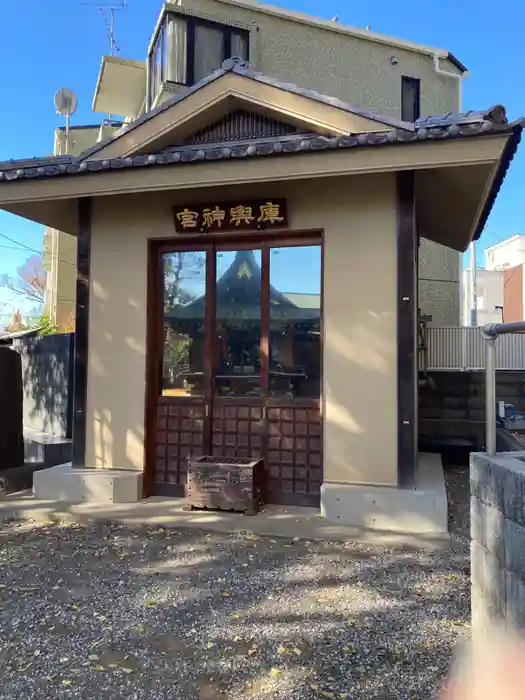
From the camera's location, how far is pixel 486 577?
9.08 ft

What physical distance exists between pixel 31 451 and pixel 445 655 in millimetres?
7941

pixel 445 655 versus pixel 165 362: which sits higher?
pixel 165 362

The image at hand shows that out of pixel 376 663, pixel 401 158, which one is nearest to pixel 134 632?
pixel 376 663

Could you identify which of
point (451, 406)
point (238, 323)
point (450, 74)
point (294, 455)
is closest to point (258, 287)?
point (238, 323)

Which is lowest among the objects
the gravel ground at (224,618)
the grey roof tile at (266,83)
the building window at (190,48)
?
the gravel ground at (224,618)

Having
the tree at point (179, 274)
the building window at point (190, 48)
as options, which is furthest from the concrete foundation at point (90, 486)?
the building window at point (190, 48)

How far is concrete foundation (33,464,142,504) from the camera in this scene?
18.9ft

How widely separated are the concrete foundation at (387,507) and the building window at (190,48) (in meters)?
9.99

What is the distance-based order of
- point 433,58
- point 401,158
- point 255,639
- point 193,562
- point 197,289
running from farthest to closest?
point 433,58
point 197,289
point 401,158
point 193,562
point 255,639

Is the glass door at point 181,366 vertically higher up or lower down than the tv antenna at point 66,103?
lower down

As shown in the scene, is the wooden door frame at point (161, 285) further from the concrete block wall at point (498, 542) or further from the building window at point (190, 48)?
the building window at point (190, 48)

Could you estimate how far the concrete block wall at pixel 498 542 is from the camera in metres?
2.31

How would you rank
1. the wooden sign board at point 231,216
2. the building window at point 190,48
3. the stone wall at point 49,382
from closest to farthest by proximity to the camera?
the wooden sign board at point 231,216 → the stone wall at point 49,382 → the building window at point 190,48

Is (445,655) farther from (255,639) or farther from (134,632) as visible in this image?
(134,632)
